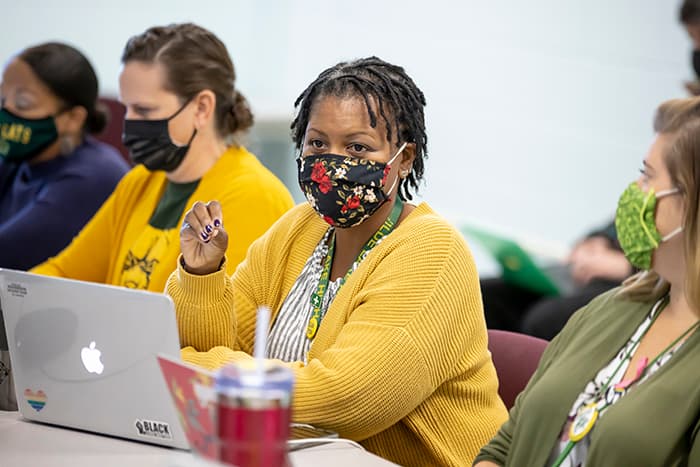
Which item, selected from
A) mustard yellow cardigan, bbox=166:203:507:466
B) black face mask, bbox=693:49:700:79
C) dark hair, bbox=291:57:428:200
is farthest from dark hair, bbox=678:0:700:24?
mustard yellow cardigan, bbox=166:203:507:466

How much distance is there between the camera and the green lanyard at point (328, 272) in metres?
2.12

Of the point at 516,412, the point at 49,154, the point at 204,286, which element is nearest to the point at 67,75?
the point at 49,154

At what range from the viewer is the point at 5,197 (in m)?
3.70

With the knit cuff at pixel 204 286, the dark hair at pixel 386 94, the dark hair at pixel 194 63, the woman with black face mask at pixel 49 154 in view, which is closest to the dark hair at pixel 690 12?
the dark hair at pixel 194 63

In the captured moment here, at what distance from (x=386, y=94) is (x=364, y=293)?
1.35ft

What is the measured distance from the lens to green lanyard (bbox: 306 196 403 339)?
6.97ft

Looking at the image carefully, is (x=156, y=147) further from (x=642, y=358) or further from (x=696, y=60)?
(x=696, y=60)

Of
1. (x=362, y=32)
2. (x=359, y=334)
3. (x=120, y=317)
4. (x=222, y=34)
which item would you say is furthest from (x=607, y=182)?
(x=120, y=317)

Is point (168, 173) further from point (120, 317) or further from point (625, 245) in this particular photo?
point (625, 245)

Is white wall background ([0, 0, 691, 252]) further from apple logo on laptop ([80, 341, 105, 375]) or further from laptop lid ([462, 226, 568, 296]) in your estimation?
apple logo on laptop ([80, 341, 105, 375])

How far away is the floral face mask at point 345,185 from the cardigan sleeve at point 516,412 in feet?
1.44

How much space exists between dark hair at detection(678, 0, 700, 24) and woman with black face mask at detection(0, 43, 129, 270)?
6.41ft

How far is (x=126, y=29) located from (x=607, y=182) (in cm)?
285

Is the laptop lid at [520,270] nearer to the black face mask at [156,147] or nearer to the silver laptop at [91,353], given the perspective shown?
the black face mask at [156,147]
